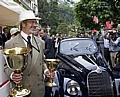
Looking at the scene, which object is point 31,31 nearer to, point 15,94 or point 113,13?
point 15,94

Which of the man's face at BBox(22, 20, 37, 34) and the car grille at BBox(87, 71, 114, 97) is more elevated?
the man's face at BBox(22, 20, 37, 34)

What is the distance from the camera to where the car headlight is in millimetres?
7547

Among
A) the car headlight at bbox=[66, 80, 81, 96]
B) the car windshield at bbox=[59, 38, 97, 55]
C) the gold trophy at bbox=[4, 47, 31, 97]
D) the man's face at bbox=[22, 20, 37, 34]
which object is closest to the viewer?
the gold trophy at bbox=[4, 47, 31, 97]

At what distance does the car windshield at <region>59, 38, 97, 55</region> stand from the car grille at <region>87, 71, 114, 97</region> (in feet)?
6.36

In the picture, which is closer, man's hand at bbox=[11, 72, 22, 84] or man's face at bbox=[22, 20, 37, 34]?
man's hand at bbox=[11, 72, 22, 84]

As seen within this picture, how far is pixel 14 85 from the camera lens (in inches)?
194

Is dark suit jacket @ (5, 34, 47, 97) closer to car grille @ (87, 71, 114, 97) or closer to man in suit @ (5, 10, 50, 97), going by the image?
man in suit @ (5, 10, 50, 97)

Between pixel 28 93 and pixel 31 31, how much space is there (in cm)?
77

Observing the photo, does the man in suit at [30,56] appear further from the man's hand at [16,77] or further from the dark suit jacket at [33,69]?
the man's hand at [16,77]

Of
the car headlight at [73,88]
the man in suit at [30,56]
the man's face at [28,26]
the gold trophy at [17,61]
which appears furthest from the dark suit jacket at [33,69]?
the car headlight at [73,88]

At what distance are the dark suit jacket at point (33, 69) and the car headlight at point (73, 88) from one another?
2324 mm

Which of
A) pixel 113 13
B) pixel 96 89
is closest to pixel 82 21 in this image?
pixel 113 13

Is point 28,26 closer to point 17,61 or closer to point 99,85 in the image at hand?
point 17,61

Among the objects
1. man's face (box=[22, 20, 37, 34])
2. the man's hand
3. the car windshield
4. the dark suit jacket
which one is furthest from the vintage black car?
the man's hand
